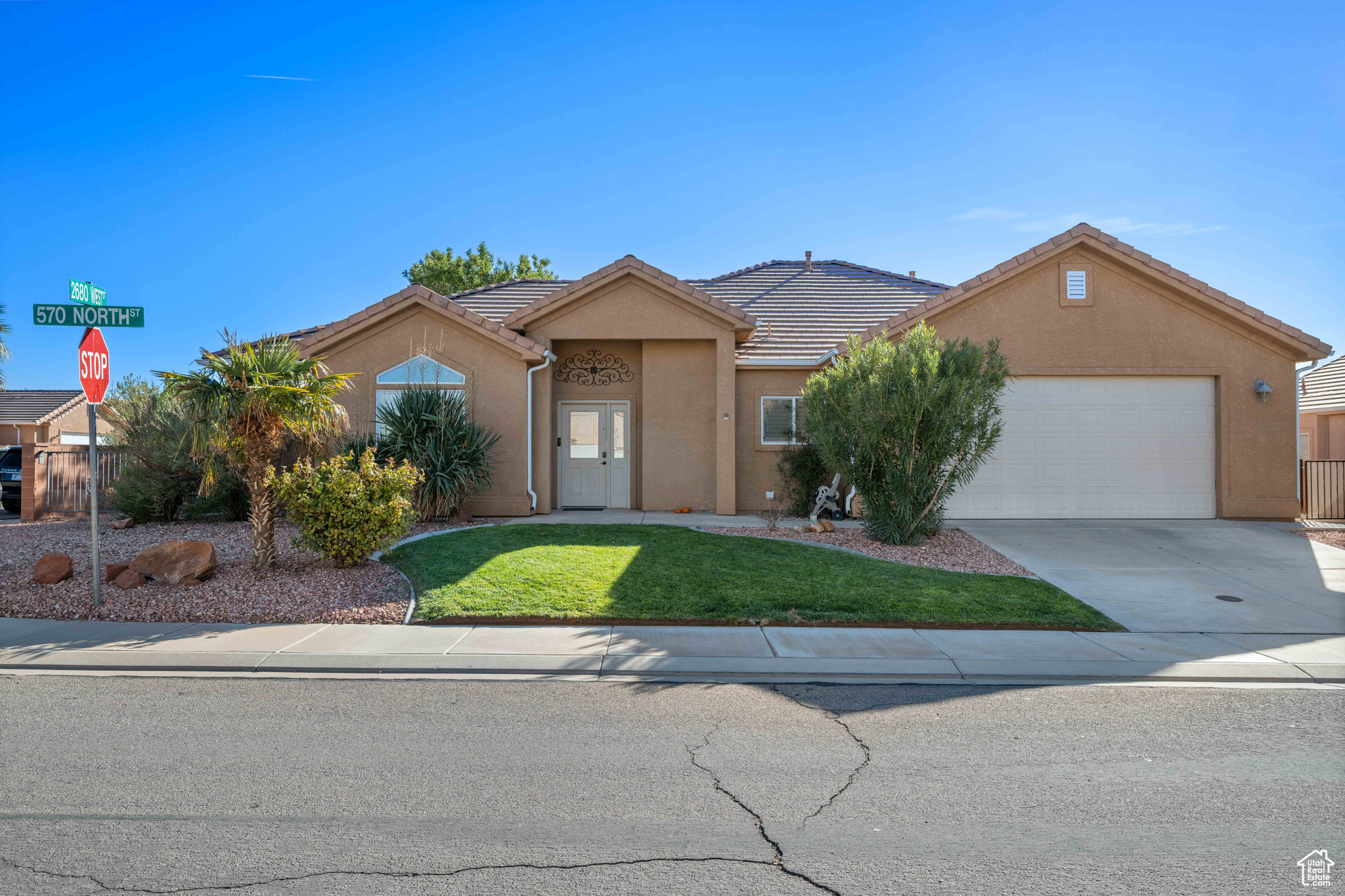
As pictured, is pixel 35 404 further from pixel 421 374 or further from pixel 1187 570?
pixel 1187 570

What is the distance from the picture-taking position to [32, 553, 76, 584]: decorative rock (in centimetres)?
865

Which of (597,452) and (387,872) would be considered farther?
(597,452)

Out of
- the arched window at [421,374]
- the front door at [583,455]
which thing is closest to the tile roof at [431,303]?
the arched window at [421,374]

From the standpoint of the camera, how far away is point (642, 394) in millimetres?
15469

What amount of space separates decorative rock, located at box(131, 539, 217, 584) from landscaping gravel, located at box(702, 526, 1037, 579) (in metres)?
6.93

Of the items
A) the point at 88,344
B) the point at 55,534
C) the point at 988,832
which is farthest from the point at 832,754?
the point at 55,534

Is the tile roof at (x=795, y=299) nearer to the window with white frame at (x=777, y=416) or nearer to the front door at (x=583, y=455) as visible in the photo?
the window with white frame at (x=777, y=416)

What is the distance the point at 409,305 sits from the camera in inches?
560

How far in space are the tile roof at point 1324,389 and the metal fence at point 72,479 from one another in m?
27.2

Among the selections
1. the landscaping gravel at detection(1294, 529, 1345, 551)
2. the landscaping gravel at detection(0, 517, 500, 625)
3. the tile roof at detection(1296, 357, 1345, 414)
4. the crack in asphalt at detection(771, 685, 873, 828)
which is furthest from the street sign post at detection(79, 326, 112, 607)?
the tile roof at detection(1296, 357, 1345, 414)

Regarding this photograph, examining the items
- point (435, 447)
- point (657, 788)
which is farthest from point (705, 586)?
point (435, 447)

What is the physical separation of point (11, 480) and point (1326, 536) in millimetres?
26479

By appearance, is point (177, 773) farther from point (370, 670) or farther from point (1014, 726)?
point (1014, 726)

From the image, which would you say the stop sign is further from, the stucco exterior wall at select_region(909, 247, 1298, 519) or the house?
the stucco exterior wall at select_region(909, 247, 1298, 519)
